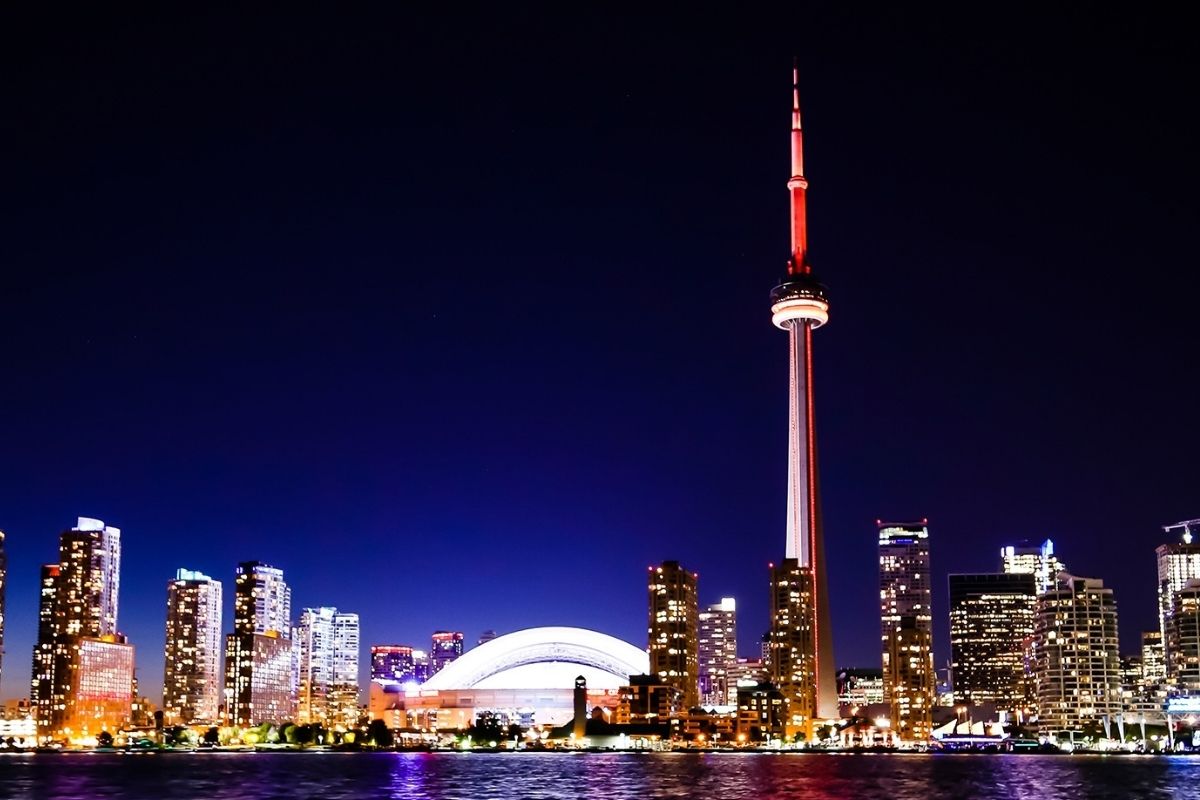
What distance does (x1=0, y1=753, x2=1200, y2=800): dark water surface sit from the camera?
409 feet

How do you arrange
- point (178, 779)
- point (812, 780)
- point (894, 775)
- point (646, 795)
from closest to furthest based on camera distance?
point (646, 795) < point (812, 780) < point (178, 779) < point (894, 775)

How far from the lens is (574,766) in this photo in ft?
616

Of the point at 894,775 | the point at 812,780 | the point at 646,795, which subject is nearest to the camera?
the point at 646,795

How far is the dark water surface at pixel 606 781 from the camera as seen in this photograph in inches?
4914

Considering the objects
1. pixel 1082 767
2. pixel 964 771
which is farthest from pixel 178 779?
pixel 1082 767

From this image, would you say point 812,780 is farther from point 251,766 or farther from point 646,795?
point 251,766

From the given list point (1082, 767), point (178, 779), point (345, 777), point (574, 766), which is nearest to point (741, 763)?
point (574, 766)

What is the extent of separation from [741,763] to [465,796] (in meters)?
78.6

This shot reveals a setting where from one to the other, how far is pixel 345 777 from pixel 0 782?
33677mm

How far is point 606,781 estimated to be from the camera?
144625mm

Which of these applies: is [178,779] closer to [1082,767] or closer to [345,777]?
[345,777]

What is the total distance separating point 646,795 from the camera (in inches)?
4658

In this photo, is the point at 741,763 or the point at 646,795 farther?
the point at 741,763

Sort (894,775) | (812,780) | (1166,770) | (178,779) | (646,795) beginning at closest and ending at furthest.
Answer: (646,795), (812,780), (178,779), (894,775), (1166,770)
